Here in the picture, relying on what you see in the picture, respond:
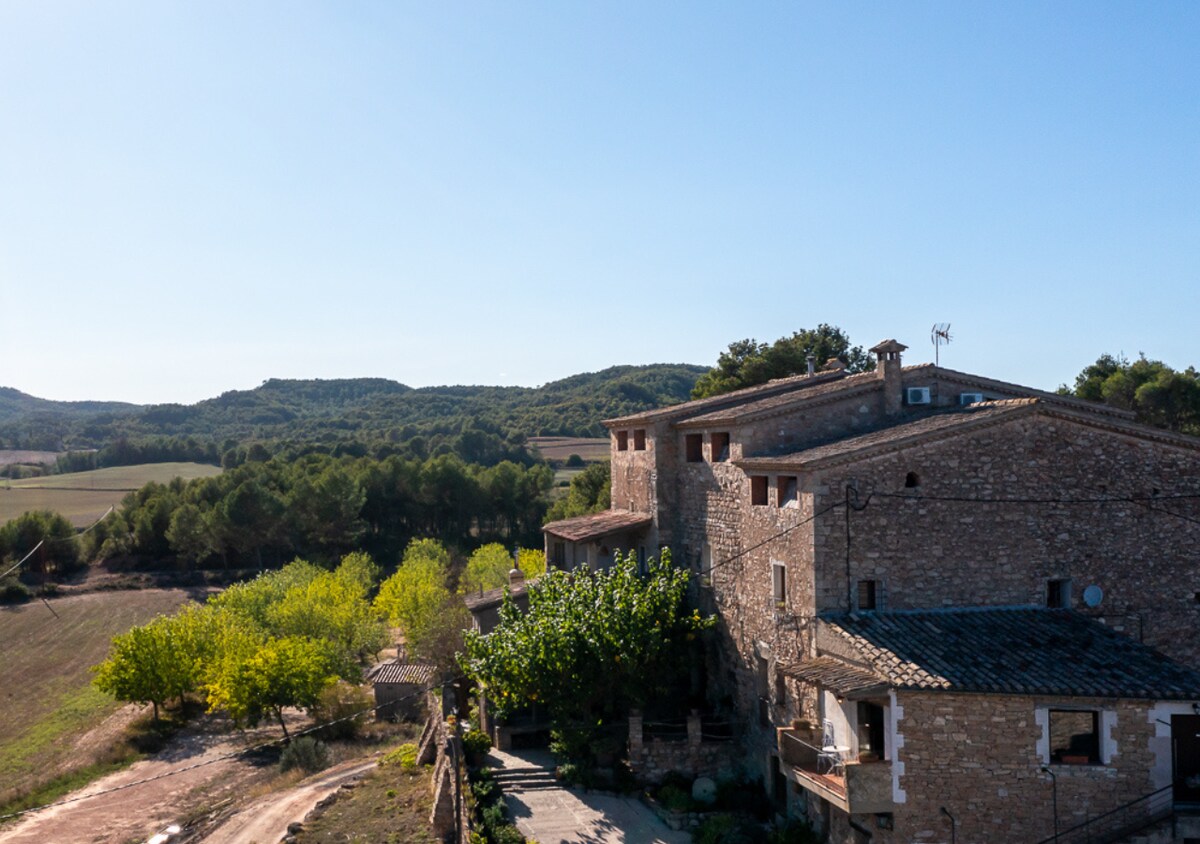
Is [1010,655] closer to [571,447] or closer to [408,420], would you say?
[571,447]

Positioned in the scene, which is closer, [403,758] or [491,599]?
[403,758]

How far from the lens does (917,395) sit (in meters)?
24.8

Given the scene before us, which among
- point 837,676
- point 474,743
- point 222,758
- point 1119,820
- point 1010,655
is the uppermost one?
point 1010,655

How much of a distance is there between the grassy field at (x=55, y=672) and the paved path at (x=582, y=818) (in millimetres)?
22853

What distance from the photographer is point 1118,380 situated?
4522 cm

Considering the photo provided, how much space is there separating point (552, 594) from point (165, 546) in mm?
63502

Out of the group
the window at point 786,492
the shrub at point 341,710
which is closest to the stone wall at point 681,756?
the window at point 786,492

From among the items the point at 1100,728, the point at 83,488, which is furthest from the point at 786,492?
the point at 83,488

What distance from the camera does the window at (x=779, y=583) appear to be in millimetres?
21453

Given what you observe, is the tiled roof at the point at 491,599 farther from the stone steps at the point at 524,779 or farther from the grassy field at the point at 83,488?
the grassy field at the point at 83,488

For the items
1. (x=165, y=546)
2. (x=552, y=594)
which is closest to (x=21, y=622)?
(x=165, y=546)

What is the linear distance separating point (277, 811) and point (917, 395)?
23314 millimetres

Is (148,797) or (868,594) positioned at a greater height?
(868,594)

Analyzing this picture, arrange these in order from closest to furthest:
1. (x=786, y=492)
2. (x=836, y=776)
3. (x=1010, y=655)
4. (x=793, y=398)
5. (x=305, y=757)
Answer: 1. (x=1010, y=655)
2. (x=836, y=776)
3. (x=786, y=492)
4. (x=793, y=398)
5. (x=305, y=757)
